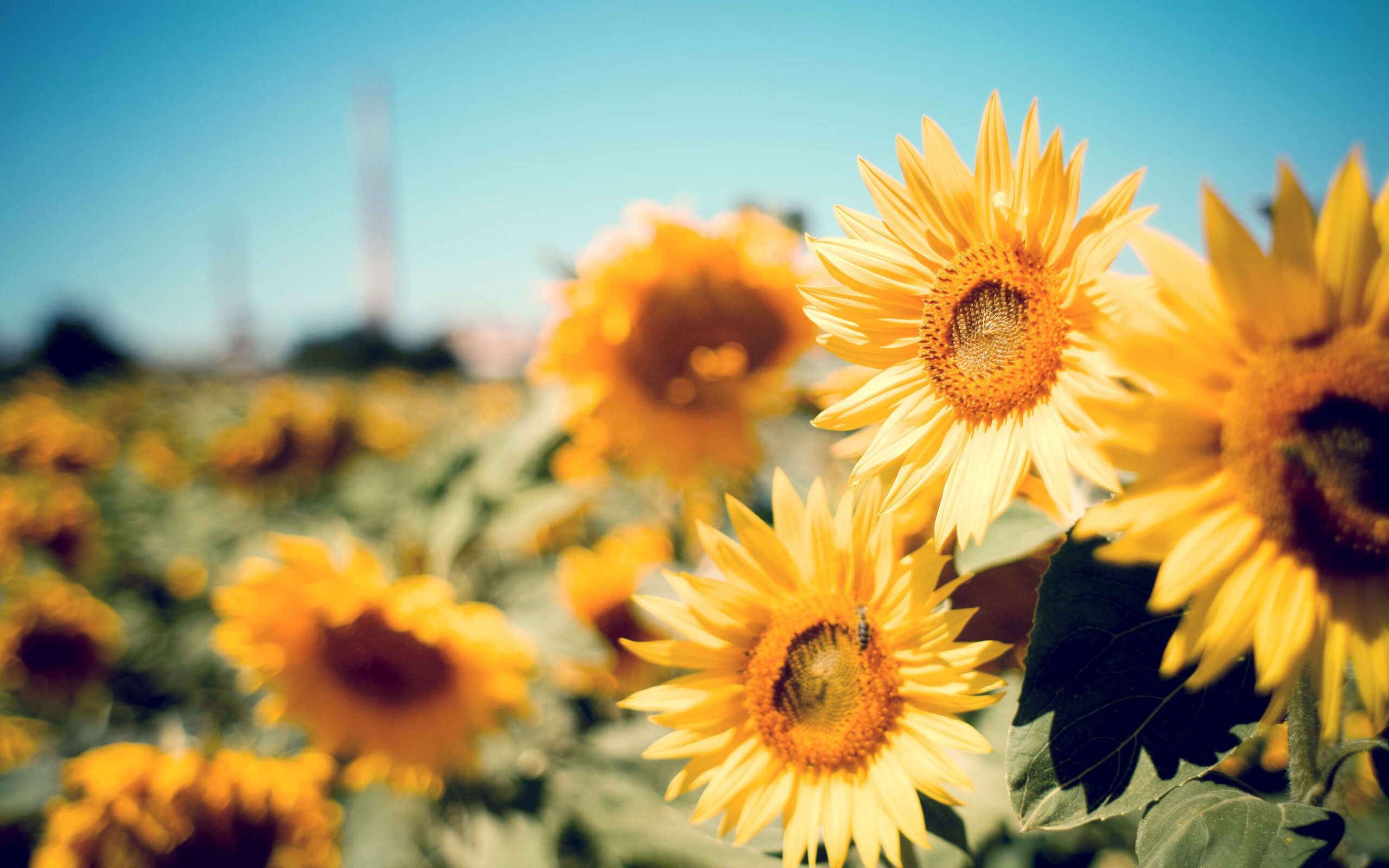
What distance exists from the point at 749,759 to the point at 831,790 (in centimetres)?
11

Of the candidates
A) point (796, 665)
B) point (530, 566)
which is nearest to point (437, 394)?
point (530, 566)

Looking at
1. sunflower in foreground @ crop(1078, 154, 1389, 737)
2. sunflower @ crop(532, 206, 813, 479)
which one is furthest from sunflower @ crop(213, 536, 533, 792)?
sunflower in foreground @ crop(1078, 154, 1389, 737)

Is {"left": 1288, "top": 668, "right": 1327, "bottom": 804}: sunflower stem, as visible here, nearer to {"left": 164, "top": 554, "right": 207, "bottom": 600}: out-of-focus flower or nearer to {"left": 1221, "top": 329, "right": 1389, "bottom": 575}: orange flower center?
{"left": 1221, "top": 329, "right": 1389, "bottom": 575}: orange flower center

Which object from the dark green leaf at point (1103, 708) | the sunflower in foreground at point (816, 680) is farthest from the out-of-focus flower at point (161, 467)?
the dark green leaf at point (1103, 708)

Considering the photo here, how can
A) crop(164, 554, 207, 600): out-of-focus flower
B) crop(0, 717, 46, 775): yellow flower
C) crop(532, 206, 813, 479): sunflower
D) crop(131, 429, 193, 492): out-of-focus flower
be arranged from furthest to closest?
crop(131, 429, 193, 492): out-of-focus flower < crop(164, 554, 207, 600): out-of-focus flower < crop(0, 717, 46, 775): yellow flower < crop(532, 206, 813, 479): sunflower

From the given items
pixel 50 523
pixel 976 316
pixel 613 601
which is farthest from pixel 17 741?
pixel 976 316

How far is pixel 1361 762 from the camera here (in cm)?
108

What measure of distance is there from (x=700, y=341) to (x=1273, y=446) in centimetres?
150

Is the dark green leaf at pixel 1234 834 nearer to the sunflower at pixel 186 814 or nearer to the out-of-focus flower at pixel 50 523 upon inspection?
the sunflower at pixel 186 814

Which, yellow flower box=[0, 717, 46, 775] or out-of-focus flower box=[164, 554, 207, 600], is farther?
out-of-focus flower box=[164, 554, 207, 600]

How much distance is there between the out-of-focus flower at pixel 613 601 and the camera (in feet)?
7.76

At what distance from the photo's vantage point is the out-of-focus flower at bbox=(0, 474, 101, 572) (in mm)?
3459

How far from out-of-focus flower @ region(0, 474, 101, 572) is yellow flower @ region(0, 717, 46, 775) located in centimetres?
105

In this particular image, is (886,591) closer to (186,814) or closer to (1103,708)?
(1103,708)
